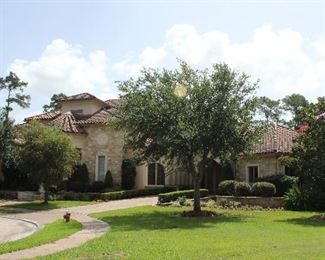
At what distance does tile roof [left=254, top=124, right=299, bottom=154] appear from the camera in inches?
1352

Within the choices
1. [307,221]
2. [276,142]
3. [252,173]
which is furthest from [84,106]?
[307,221]

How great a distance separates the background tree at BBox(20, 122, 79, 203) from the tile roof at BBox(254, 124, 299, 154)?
41.0ft

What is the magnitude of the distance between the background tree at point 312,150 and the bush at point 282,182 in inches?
354

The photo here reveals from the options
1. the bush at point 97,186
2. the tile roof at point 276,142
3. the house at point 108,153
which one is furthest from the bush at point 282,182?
the bush at point 97,186

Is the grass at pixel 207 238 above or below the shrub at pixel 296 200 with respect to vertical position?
below

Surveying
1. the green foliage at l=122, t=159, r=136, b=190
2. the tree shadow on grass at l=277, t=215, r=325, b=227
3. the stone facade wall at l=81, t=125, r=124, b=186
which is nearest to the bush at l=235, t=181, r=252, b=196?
the tree shadow on grass at l=277, t=215, r=325, b=227

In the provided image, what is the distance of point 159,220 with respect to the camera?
2108 cm

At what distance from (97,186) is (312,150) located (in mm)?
20396

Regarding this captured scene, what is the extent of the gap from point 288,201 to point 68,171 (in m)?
13.6

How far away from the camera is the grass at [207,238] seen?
12.1m

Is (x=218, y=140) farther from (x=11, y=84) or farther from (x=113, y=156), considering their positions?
(x=11, y=84)

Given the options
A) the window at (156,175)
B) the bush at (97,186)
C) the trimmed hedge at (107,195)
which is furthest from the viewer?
the window at (156,175)

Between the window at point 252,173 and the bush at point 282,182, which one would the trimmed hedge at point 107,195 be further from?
the bush at point 282,182

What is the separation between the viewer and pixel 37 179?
31.1 meters
